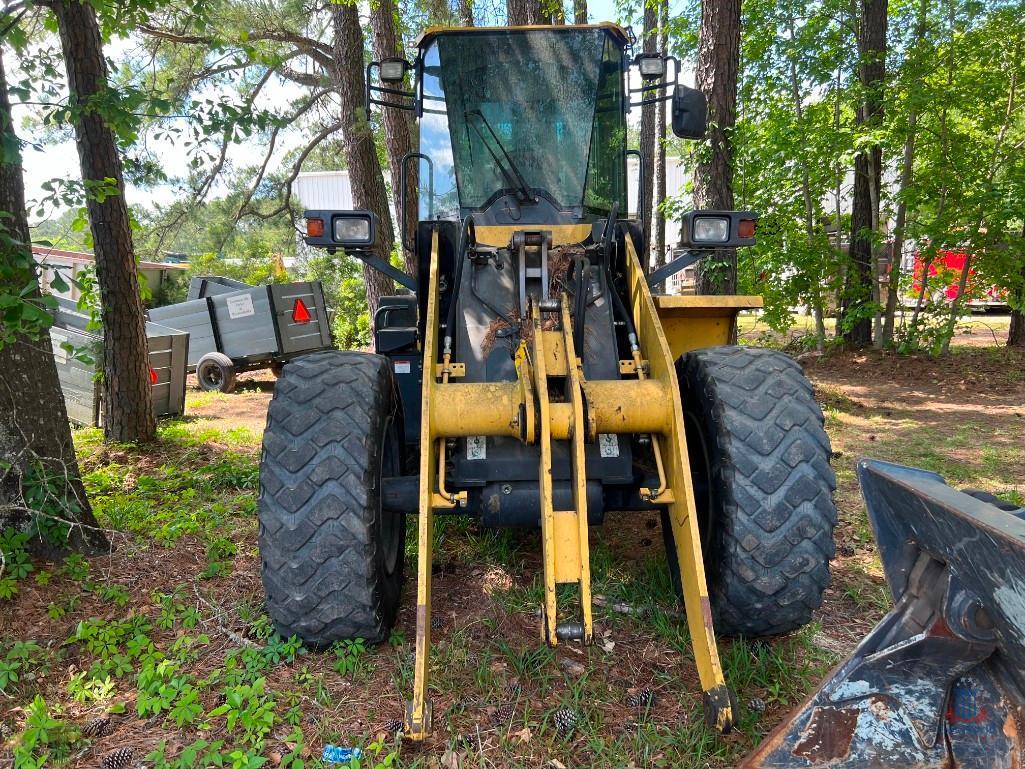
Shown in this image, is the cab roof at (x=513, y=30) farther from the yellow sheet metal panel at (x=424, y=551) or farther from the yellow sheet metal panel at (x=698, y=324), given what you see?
the yellow sheet metal panel at (x=424, y=551)

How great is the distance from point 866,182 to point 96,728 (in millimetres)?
11749

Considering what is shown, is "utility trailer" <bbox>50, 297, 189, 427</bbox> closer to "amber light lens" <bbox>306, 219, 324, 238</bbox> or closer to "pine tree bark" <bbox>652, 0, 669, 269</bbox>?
"amber light lens" <bbox>306, 219, 324, 238</bbox>

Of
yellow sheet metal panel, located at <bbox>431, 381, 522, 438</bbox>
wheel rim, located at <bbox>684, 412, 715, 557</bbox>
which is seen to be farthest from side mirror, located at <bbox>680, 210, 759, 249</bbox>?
yellow sheet metal panel, located at <bbox>431, 381, 522, 438</bbox>

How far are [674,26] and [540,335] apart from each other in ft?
39.9

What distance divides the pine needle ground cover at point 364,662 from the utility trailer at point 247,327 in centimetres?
676

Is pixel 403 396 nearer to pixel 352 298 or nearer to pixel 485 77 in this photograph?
pixel 485 77

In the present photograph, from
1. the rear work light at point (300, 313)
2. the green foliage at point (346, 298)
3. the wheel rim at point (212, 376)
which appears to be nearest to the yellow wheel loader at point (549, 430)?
the rear work light at point (300, 313)

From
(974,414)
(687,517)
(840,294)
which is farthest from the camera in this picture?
(840,294)

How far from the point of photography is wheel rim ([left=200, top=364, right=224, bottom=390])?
11.1m

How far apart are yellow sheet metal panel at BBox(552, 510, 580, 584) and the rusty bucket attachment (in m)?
0.79

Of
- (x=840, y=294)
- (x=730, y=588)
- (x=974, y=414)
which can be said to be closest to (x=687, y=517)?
(x=730, y=588)

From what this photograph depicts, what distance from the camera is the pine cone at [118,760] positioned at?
237 centimetres

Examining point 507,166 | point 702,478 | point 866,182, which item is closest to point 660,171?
point 866,182

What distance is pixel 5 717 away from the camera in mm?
2611
